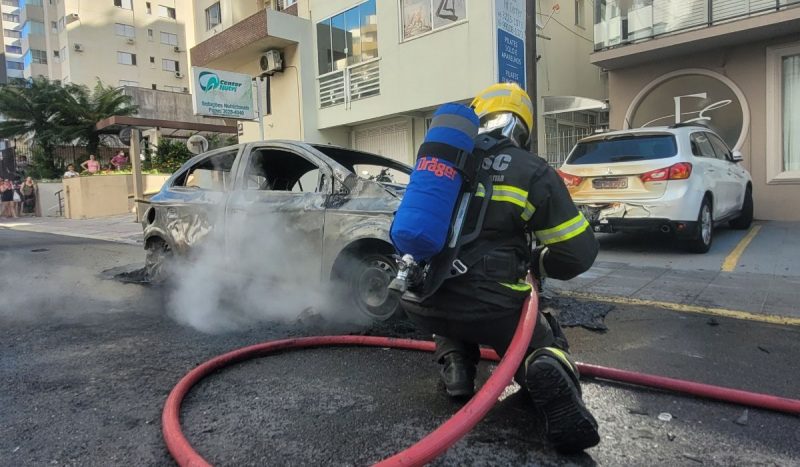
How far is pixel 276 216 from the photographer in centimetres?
455

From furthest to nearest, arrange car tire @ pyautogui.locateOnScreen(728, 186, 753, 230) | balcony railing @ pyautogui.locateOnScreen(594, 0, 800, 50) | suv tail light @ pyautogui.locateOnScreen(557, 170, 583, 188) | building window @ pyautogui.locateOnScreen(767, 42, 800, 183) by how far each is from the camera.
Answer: building window @ pyautogui.locateOnScreen(767, 42, 800, 183), balcony railing @ pyautogui.locateOnScreen(594, 0, 800, 50), car tire @ pyautogui.locateOnScreen(728, 186, 753, 230), suv tail light @ pyautogui.locateOnScreen(557, 170, 583, 188)

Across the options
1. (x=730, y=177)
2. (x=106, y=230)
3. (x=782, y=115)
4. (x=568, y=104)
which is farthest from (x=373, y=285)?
(x=106, y=230)

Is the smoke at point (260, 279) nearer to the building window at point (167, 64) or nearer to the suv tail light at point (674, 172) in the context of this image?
the suv tail light at point (674, 172)

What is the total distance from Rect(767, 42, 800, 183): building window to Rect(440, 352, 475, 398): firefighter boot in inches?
381

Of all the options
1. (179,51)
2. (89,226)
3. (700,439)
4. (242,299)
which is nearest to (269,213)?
(242,299)

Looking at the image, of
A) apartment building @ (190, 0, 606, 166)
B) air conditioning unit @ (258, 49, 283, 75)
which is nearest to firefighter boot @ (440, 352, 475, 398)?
apartment building @ (190, 0, 606, 166)

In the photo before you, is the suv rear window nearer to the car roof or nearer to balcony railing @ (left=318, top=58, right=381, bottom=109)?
the car roof

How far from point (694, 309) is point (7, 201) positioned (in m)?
25.3

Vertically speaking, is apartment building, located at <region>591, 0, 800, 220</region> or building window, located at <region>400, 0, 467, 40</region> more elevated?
building window, located at <region>400, 0, 467, 40</region>

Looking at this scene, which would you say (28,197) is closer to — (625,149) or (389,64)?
(389,64)

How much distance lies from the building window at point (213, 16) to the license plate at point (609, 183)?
58.3 feet

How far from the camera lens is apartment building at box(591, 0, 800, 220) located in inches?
372

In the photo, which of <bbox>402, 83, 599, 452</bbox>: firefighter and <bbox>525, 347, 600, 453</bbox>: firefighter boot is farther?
<bbox>402, 83, 599, 452</bbox>: firefighter

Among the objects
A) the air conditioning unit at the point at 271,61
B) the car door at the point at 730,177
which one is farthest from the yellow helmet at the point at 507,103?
the air conditioning unit at the point at 271,61
